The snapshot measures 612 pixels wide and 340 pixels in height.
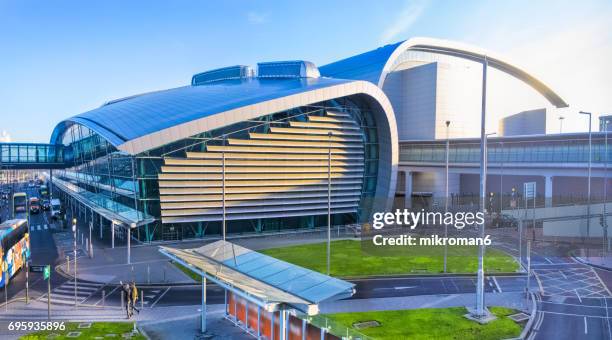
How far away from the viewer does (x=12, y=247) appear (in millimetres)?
27484

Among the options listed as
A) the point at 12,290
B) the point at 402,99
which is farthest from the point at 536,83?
the point at 12,290

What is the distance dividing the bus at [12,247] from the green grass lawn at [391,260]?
58.4ft

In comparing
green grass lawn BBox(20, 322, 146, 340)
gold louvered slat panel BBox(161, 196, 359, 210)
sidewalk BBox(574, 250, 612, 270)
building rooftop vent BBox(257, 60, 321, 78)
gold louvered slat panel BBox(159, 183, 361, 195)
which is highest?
building rooftop vent BBox(257, 60, 321, 78)

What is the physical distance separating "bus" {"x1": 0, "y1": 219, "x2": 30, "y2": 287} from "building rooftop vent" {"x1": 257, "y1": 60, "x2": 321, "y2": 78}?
38.8m

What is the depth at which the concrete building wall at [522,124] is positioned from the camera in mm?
81556

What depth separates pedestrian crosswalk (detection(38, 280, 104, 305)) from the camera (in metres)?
24.3

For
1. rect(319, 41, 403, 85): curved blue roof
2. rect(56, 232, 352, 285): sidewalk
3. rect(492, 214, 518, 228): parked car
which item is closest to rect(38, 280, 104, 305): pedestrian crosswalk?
rect(56, 232, 352, 285): sidewalk

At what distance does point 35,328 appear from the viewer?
64.6ft

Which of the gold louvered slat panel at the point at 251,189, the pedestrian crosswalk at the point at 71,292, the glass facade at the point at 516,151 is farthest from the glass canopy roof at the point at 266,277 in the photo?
the glass facade at the point at 516,151

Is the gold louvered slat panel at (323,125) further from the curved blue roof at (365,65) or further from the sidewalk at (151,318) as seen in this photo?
the sidewalk at (151,318)

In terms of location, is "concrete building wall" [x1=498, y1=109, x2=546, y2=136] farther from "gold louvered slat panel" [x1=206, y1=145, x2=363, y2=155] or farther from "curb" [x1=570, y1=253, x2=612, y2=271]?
"curb" [x1=570, y1=253, x2=612, y2=271]

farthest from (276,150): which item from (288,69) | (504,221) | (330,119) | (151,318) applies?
(151,318)

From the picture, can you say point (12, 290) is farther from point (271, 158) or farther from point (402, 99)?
point (402, 99)

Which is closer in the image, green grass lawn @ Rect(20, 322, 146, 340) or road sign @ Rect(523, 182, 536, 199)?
green grass lawn @ Rect(20, 322, 146, 340)
